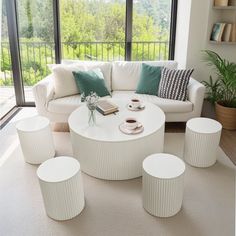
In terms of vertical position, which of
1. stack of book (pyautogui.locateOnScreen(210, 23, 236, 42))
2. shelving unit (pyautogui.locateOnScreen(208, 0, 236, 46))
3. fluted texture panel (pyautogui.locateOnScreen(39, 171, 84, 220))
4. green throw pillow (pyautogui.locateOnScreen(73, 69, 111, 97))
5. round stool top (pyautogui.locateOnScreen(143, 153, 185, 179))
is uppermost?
shelving unit (pyautogui.locateOnScreen(208, 0, 236, 46))

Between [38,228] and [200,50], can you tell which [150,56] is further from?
[38,228]

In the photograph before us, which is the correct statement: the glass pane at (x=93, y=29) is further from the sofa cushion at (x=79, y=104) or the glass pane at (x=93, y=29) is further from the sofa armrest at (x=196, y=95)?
the sofa armrest at (x=196, y=95)

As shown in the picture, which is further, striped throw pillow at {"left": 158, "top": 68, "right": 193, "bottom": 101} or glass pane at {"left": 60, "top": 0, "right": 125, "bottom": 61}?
glass pane at {"left": 60, "top": 0, "right": 125, "bottom": 61}

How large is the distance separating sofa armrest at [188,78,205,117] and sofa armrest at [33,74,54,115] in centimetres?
174

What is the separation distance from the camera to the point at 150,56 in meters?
4.11

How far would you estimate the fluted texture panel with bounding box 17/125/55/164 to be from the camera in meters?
2.47

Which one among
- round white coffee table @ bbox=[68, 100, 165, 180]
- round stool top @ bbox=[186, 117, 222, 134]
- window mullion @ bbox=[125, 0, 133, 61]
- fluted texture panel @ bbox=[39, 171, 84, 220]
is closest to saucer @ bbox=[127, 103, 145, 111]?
round white coffee table @ bbox=[68, 100, 165, 180]

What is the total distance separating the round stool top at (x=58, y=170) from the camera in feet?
5.87

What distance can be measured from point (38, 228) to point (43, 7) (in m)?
3.08

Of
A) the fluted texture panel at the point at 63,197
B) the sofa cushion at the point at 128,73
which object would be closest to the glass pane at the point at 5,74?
the sofa cushion at the point at 128,73

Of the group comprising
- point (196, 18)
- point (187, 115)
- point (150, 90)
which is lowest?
point (187, 115)

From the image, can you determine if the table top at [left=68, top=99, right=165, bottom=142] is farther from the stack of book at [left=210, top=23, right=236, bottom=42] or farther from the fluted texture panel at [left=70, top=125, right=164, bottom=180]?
the stack of book at [left=210, top=23, right=236, bottom=42]

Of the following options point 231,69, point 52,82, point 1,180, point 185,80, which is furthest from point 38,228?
point 231,69

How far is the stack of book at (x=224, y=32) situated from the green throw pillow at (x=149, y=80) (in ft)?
3.00
